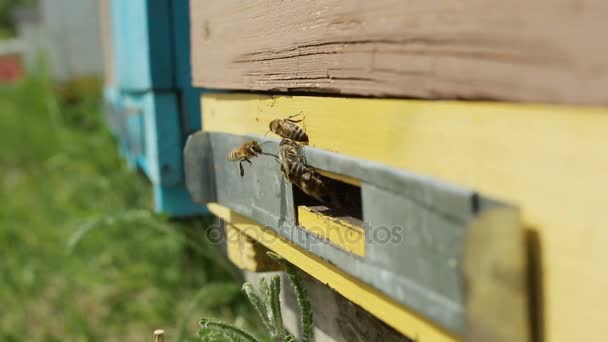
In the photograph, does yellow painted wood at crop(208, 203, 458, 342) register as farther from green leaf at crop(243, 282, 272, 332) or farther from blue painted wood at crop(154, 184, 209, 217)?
blue painted wood at crop(154, 184, 209, 217)

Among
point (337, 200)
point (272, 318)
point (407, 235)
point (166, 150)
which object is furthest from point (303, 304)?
point (166, 150)

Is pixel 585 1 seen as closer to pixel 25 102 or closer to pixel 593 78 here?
pixel 593 78

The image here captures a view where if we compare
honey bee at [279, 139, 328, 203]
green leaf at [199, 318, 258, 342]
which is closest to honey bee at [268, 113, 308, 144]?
honey bee at [279, 139, 328, 203]

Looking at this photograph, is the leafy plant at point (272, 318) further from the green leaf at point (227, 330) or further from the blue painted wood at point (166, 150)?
the blue painted wood at point (166, 150)

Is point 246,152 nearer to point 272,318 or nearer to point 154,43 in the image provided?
point 272,318

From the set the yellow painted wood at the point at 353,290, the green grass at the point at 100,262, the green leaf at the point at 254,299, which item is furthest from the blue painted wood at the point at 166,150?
the green leaf at the point at 254,299
